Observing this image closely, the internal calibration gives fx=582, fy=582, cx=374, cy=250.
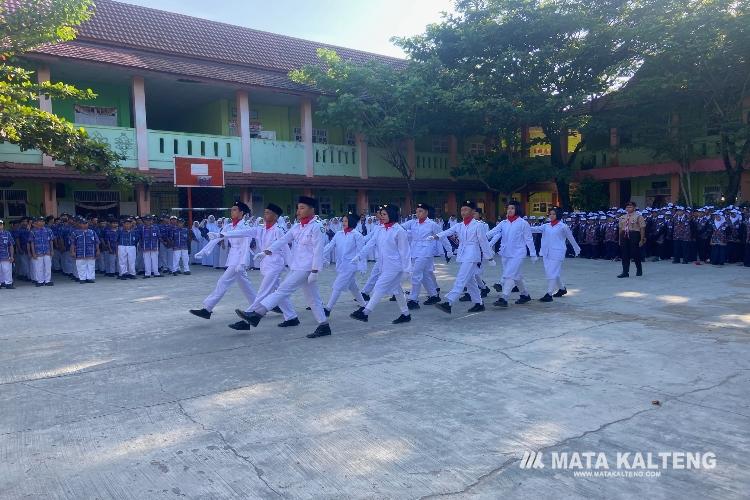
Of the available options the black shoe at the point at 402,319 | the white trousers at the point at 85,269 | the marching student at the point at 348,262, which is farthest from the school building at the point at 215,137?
the black shoe at the point at 402,319

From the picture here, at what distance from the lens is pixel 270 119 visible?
2284cm

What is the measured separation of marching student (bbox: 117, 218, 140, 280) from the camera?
1480cm

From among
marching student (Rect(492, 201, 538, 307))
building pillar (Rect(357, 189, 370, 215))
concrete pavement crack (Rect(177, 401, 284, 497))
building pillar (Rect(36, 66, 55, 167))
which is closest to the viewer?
concrete pavement crack (Rect(177, 401, 284, 497))

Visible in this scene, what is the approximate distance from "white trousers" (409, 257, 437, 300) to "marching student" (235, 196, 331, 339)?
243 cm

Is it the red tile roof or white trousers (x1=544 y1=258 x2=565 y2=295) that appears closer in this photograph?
white trousers (x1=544 y1=258 x2=565 y2=295)

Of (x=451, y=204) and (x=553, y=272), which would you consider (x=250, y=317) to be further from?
(x=451, y=204)

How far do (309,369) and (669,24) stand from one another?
61.1 ft

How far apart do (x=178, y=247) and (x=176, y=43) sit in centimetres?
800

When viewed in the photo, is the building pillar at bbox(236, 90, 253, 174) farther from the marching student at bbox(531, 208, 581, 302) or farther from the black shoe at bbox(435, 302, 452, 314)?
the black shoe at bbox(435, 302, 452, 314)

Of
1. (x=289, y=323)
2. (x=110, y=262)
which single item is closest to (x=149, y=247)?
(x=110, y=262)

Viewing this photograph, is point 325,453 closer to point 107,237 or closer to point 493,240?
point 493,240

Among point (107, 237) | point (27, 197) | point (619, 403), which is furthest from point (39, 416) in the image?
point (27, 197)

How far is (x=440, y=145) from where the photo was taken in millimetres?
27250

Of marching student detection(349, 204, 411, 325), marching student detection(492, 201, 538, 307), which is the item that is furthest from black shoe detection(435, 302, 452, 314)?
marching student detection(492, 201, 538, 307)
